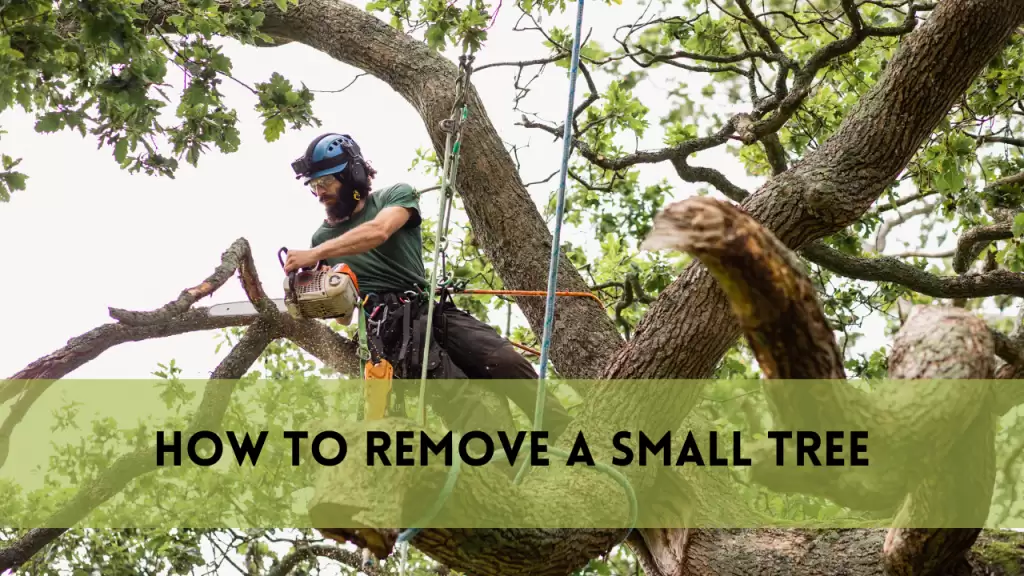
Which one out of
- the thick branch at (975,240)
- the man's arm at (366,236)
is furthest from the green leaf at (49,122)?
the thick branch at (975,240)

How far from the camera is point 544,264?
15.4 ft

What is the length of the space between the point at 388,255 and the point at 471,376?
685 mm

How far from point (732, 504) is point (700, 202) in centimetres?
210

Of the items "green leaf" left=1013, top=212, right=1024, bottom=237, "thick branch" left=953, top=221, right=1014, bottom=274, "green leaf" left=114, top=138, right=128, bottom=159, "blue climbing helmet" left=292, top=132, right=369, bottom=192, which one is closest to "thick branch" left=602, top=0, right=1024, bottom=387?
"green leaf" left=1013, top=212, right=1024, bottom=237

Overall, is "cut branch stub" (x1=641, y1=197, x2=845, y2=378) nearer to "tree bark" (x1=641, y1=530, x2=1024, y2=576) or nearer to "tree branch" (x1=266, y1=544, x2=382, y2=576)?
"tree bark" (x1=641, y1=530, x2=1024, y2=576)

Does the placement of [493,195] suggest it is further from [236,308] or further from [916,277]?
[916,277]

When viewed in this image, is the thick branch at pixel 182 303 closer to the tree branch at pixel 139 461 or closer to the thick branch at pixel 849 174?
the tree branch at pixel 139 461

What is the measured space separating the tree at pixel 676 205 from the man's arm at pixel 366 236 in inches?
17.3

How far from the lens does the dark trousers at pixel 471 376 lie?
4.18 metres

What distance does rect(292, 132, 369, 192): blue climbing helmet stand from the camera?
14.6 ft

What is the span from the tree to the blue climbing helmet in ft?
0.70

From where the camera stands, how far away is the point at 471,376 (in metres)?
4.36

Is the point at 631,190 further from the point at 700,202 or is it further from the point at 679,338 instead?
the point at 700,202

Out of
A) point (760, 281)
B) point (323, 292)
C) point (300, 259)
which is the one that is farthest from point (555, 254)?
point (300, 259)
